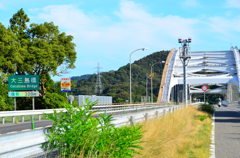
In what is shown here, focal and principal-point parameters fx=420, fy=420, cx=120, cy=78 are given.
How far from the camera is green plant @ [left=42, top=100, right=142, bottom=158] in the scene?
655 centimetres

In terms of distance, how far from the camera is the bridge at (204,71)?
89625mm

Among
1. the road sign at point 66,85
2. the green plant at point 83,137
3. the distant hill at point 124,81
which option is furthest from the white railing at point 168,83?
the green plant at point 83,137

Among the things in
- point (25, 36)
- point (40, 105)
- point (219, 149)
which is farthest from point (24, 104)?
point (219, 149)

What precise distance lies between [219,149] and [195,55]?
99095mm

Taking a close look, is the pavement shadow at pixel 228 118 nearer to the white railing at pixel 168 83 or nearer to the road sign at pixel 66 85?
the road sign at pixel 66 85

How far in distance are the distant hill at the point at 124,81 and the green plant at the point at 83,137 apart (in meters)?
98.6

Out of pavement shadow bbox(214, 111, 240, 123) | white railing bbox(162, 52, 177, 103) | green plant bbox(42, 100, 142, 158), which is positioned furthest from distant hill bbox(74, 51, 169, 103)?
green plant bbox(42, 100, 142, 158)

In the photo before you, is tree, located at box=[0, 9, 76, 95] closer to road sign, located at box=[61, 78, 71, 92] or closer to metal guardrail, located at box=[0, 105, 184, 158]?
road sign, located at box=[61, 78, 71, 92]

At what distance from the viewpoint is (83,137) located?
674 cm

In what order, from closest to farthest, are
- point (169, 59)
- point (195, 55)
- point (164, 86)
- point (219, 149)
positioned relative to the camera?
point (219, 149)
point (164, 86)
point (169, 59)
point (195, 55)

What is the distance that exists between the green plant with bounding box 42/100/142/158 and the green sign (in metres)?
29.6

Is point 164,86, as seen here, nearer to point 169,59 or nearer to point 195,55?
point 169,59

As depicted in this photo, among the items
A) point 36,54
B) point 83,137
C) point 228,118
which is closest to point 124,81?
point 36,54

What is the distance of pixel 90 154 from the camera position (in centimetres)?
661
